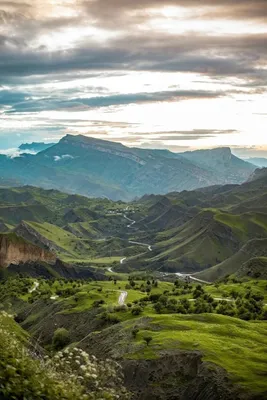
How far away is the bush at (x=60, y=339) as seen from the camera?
115812 millimetres

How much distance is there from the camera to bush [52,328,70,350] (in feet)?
380

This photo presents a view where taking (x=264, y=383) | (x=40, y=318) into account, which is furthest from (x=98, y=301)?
(x=264, y=383)

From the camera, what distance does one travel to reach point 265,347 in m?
81.4

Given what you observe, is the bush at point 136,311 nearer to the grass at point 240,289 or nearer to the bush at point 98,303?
the bush at point 98,303

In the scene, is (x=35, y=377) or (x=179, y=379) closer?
(x=35, y=377)

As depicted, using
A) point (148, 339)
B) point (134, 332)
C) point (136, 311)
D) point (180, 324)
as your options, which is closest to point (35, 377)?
point (148, 339)

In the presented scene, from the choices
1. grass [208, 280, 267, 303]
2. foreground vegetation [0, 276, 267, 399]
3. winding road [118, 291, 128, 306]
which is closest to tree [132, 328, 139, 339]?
foreground vegetation [0, 276, 267, 399]

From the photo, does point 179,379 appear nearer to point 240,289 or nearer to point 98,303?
point 98,303

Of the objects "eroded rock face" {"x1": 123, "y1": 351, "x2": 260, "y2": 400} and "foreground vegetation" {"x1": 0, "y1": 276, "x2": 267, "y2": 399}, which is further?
"foreground vegetation" {"x1": 0, "y1": 276, "x2": 267, "y2": 399}

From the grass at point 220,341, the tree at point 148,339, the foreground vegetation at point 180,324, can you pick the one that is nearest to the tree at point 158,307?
the foreground vegetation at point 180,324

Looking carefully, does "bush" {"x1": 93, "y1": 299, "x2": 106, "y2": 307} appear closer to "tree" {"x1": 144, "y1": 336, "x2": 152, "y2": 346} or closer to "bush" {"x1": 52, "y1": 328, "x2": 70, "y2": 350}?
"bush" {"x1": 52, "y1": 328, "x2": 70, "y2": 350}

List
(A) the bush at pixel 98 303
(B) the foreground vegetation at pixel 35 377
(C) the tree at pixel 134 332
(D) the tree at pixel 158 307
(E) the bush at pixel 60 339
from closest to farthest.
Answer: (B) the foreground vegetation at pixel 35 377, (C) the tree at pixel 134 332, (D) the tree at pixel 158 307, (E) the bush at pixel 60 339, (A) the bush at pixel 98 303

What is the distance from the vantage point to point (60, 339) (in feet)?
381

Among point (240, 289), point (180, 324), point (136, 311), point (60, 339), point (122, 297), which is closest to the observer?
point (180, 324)
